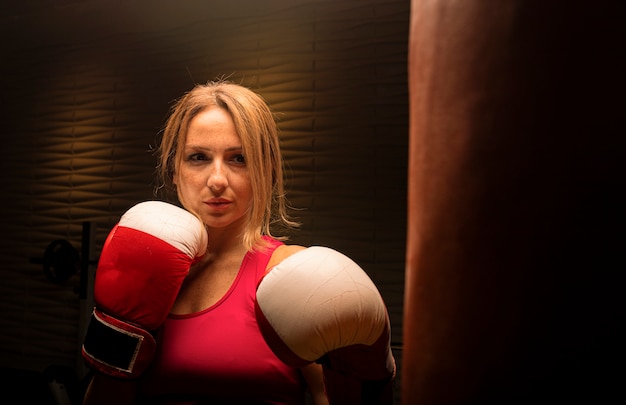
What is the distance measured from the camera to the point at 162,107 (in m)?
2.87

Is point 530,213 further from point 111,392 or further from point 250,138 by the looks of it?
point 111,392

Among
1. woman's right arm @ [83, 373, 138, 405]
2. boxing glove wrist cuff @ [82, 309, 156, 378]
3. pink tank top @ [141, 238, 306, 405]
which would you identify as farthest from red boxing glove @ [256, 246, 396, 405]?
woman's right arm @ [83, 373, 138, 405]

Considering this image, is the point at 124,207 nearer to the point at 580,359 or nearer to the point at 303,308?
the point at 303,308

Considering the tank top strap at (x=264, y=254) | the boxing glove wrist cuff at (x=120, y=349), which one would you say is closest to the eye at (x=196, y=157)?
the tank top strap at (x=264, y=254)

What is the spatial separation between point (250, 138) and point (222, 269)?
0.99 ft

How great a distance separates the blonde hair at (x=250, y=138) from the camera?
3.76 ft

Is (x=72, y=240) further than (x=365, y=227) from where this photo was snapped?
Yes

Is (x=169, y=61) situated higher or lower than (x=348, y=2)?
lower

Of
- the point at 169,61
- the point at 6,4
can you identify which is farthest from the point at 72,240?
the point at 6,4

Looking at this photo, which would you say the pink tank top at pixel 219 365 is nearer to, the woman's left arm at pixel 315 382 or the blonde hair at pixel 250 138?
the woman's left arm at pixel 315 382

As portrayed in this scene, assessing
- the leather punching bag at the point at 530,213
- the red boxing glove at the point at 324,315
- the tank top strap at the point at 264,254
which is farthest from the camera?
the tank top strap at the point at 264,254

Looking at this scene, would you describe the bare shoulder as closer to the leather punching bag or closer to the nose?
the nose

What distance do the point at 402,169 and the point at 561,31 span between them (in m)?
2.06

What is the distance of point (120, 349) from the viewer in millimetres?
983
